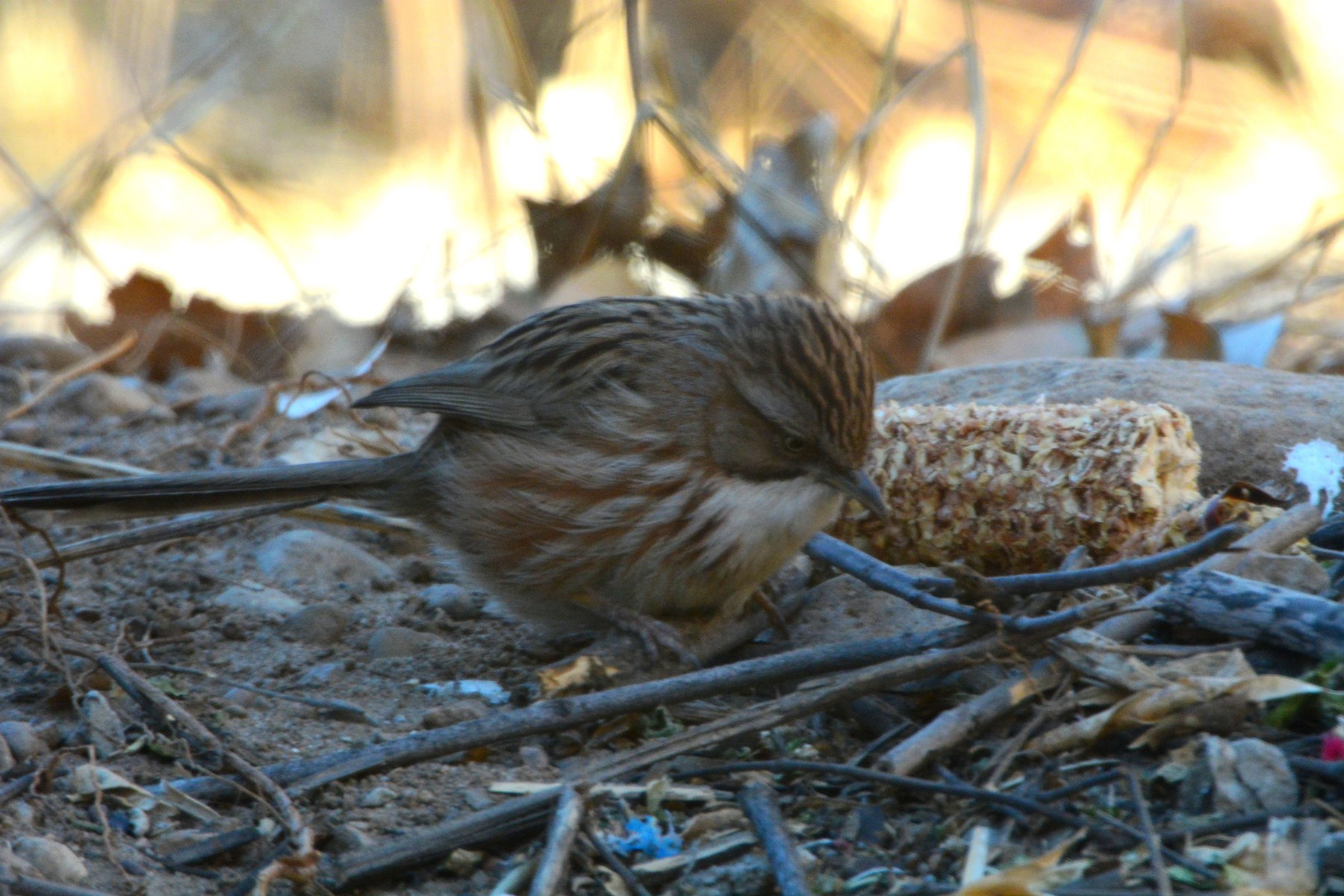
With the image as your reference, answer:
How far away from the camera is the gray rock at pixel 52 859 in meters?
2.67

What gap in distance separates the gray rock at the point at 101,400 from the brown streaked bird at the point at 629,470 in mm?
1984

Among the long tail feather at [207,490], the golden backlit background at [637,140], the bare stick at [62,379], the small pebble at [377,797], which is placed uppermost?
the golden backlit background at [637,140]

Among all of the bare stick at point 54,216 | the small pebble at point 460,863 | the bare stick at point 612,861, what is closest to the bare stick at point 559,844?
the bare stick at point 612,861

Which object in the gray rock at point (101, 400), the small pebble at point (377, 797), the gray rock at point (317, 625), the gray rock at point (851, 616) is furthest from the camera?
the gray rock at point (101, 400)

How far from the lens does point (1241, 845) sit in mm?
2494

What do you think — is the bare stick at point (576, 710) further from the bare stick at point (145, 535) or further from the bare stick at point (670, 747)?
the bare stick at point (145, 535)

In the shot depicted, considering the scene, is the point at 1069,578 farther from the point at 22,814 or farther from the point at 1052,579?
the point at 22,814

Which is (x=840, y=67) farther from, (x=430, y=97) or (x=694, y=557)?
(x=694, y=557)

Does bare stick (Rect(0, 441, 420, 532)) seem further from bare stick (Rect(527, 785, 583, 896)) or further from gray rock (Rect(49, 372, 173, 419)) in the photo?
bare stick (Rect(527, 785, 583, 896))

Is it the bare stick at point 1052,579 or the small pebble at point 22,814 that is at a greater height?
the bare stick at point 1052,579

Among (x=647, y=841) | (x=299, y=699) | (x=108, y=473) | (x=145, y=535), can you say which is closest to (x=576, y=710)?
(x=647, y=841)

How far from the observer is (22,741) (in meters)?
3.18

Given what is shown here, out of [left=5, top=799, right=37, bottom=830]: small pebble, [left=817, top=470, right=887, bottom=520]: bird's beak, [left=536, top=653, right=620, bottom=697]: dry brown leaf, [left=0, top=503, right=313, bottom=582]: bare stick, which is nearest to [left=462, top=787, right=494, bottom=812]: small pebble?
[left=536, top=653, right=620, bottom=697]: dry brown leaf

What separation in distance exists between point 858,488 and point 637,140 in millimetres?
2815
